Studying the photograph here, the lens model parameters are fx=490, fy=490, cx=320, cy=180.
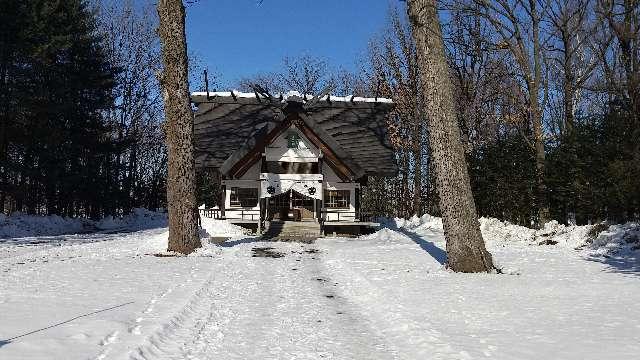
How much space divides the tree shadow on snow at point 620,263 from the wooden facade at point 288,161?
47.1 ft

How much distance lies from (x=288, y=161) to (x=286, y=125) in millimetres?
1930

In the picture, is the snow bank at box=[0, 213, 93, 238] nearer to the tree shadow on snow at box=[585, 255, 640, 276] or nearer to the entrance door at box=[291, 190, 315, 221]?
the entrance door at box=[291, 190, 315, 221]

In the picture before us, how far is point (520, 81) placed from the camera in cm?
2789

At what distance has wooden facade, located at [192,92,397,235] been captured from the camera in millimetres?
25094

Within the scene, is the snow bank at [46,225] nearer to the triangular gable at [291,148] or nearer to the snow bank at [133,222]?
the snow bank at [133,222]

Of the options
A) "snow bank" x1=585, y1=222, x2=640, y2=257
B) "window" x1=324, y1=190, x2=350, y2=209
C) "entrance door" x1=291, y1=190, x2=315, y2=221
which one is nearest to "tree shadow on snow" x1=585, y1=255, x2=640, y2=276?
"snow bank" x1=585, y1=222, x2=640, y2=257

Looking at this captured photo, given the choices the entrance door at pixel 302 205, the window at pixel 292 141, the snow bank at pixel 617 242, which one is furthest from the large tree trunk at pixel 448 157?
the entrance door at pixel 302 205

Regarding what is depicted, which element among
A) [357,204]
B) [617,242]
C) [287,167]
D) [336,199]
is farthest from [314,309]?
[357,204]

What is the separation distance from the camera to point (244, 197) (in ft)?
88.2

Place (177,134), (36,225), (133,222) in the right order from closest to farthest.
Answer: (177,134) → (36,225) → (133,222)

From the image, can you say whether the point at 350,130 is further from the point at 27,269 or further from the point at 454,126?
the point at 27,269

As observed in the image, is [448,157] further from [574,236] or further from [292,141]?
[292,141]

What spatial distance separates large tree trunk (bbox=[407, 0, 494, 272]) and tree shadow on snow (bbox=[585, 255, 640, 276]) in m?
2.60

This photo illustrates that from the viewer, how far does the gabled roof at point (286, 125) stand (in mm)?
25484
